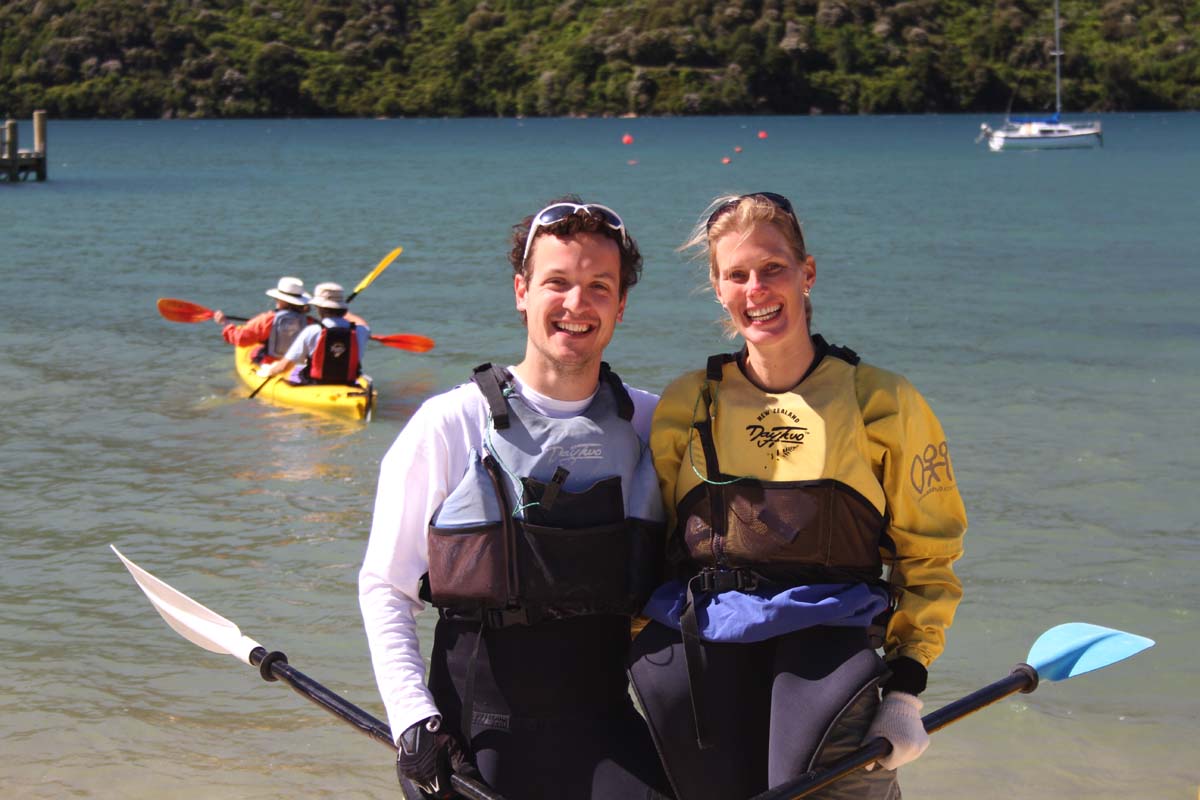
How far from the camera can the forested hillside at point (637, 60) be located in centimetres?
11838

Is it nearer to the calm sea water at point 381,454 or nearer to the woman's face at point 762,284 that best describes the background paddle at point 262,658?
the woman's face at point 762,284

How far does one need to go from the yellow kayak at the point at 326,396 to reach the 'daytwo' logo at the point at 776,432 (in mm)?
8357

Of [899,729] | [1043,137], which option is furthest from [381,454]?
[1043,137]

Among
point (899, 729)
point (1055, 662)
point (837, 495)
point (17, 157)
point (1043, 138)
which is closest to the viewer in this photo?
point (899, 729)

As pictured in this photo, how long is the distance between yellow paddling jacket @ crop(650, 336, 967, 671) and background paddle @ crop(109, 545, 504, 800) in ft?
2.24

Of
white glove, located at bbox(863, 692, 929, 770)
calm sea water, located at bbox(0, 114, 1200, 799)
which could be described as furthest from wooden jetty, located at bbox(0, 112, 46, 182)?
white glove, located at bbox(863, 692, 929, 770)

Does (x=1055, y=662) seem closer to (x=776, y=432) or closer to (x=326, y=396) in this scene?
(x=776, y=432)

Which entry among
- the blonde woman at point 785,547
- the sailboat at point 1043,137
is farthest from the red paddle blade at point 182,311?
the sailboat at point 1043,137

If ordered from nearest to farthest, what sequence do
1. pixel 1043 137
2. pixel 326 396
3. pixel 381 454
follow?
pixel 381 454
pixel 326 396
pixel 1043 137

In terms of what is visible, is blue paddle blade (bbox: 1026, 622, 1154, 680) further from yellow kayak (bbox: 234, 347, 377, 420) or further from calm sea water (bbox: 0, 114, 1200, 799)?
yellow kayak (bbox: 234, 347, 377, 420)

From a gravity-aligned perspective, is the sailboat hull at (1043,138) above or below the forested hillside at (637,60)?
below

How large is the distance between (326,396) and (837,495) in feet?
28.4

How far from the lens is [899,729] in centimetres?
259

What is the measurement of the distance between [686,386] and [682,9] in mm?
127111
